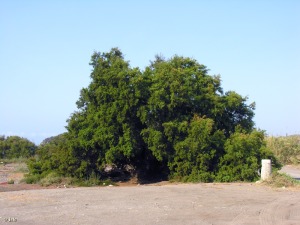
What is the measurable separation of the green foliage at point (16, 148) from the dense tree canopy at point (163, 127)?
31716mm

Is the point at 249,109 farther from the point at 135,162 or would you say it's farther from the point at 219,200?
the point at 219,200

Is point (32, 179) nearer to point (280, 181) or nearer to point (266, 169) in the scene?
point (266, 169)

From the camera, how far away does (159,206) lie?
49.2 feet

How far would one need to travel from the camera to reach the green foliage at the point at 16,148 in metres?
57.7

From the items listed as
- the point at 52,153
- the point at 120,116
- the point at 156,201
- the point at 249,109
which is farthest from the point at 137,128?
the point at 156,201

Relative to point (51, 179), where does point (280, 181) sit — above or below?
above

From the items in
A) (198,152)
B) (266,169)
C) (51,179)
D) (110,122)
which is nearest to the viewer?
(266,169)

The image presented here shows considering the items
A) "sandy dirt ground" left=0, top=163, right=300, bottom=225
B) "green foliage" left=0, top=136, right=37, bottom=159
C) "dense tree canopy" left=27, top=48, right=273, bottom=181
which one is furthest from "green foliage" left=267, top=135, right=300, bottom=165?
"sandy dirt ground" left=0, top=163, right=300, bottom=225

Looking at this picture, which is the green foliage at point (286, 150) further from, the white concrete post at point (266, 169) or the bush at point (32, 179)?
the bush at point (32, 179)

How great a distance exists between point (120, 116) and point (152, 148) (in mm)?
2528

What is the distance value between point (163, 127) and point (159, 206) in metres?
10.9

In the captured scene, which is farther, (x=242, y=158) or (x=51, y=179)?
(x=51, y=179)

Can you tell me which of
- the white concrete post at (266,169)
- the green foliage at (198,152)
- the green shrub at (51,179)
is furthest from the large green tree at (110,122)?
the white concrete post at (266,169)

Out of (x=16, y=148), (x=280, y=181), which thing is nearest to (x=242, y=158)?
(x=280, y=181)
